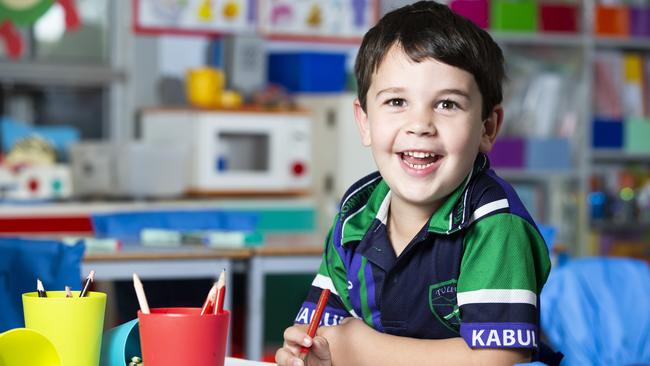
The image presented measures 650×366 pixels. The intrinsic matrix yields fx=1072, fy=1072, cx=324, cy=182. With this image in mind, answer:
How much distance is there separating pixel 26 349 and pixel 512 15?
405 cm

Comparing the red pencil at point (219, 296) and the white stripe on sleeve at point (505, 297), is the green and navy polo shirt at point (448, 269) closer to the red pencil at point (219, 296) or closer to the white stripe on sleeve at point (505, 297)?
the white stripe on sleeve at point (505, 297)

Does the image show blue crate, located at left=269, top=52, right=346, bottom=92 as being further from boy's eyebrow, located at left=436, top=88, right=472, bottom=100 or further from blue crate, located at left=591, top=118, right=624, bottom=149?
boy's eyebrow, located at left=436, top=88, right=472, bottom=100

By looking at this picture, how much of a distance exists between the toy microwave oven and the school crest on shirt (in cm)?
290

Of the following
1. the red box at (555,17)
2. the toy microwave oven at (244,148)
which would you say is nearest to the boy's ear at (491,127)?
the toy microwave oven at (244,148)

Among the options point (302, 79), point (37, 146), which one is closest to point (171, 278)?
point (37, 146)

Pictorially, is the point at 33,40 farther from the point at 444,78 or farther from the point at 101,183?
the point at 444,78

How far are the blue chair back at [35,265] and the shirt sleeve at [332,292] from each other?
0.41 meters

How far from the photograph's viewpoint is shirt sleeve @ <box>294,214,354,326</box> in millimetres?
1305

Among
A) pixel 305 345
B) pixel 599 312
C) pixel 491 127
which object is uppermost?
pixel 491 127

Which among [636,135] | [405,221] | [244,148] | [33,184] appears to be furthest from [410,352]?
[636,135]

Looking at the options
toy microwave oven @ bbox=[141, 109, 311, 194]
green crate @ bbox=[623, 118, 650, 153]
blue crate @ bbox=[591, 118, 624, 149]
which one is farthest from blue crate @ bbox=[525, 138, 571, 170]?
toy microwave oven @ bbox=[141, 109, 311, 194]

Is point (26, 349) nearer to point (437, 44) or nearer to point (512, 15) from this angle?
point (437, 44)

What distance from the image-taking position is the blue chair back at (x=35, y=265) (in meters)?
1.50

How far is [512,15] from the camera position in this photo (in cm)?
475
